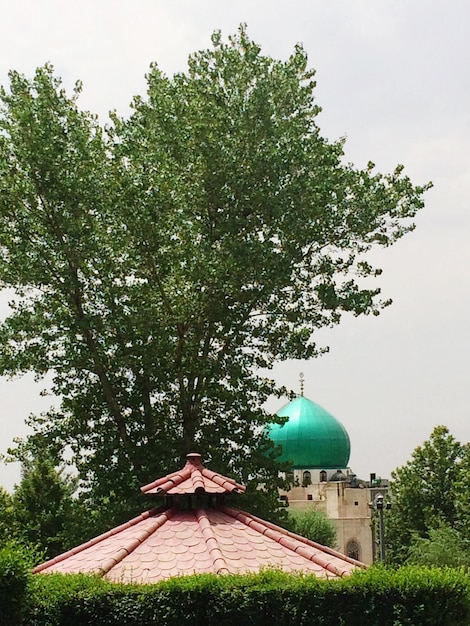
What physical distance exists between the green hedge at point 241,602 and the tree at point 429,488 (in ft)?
80.9

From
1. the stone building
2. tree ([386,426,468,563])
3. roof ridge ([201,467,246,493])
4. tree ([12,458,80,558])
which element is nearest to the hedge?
roof ridge ([201,467,246,493])

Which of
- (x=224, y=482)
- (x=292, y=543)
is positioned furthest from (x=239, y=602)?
(x=224, y=482)

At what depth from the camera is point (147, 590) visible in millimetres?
11430

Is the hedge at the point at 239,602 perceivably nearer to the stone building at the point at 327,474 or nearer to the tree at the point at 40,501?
the tree at the point at 40,501

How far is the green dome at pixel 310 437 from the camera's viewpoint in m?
57.8

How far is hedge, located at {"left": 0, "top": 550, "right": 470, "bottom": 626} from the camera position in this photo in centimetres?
1130

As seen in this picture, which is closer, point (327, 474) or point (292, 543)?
point (292, 543)

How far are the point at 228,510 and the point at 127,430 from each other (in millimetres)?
7168

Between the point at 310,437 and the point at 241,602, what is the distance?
47.1 metres

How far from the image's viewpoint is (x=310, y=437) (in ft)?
190

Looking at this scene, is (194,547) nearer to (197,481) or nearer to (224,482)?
(197,481)

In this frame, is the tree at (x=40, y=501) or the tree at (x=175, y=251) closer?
the tree at (x=175, y=251)

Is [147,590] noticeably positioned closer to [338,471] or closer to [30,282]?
[30,282]

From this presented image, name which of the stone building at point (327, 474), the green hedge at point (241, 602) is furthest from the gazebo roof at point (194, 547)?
the stone building at point (327, 474)
